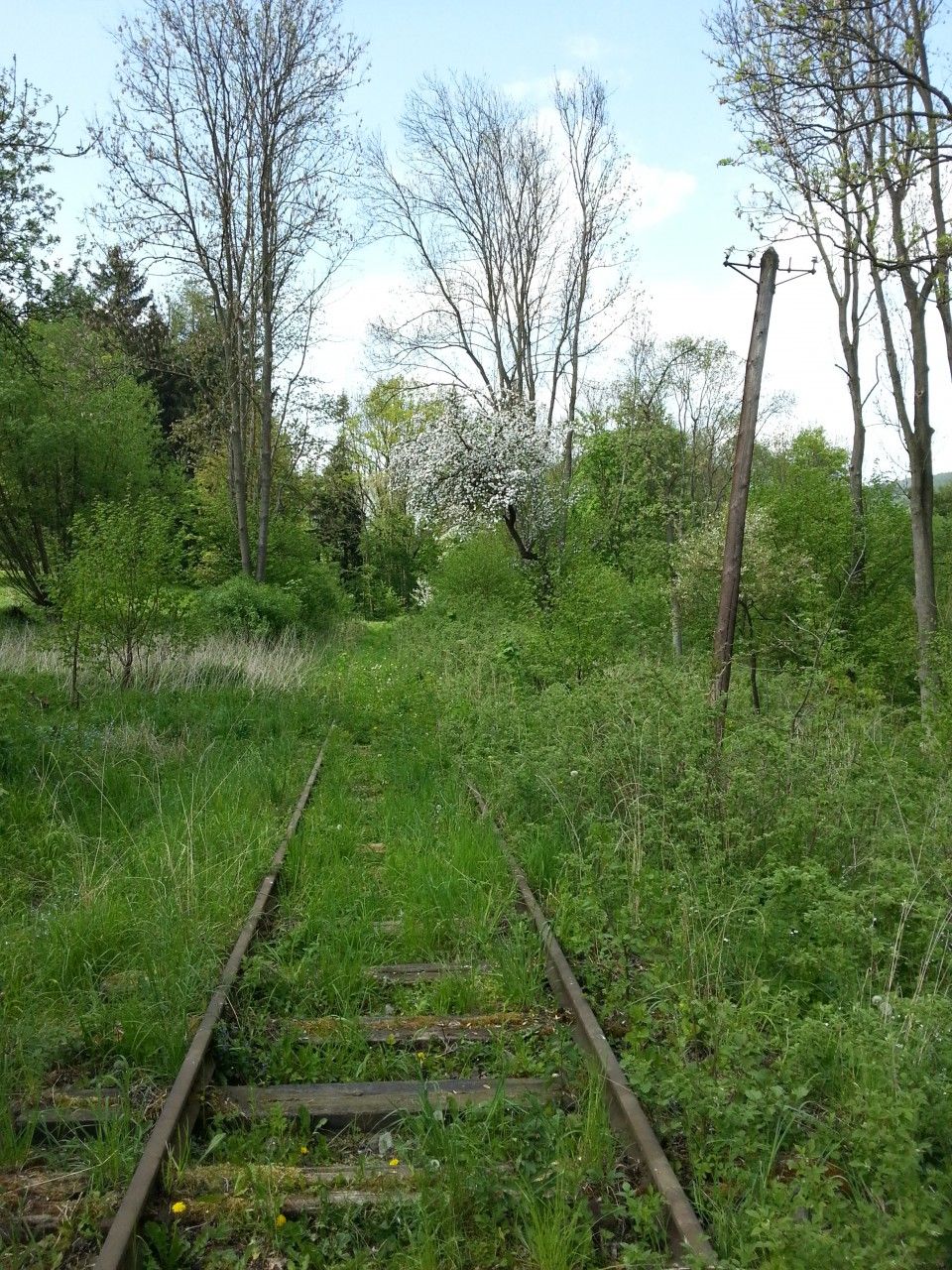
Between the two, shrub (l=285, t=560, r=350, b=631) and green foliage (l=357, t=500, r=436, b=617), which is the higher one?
green foliage (l=357, t=500, r=436, b=617)

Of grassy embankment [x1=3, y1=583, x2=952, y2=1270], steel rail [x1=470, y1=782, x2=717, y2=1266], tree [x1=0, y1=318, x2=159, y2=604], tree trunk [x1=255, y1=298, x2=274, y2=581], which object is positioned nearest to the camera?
steel rail [x1=470, y1=782, x2=717, y2=1266]

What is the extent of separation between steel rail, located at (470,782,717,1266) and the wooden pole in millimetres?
3214

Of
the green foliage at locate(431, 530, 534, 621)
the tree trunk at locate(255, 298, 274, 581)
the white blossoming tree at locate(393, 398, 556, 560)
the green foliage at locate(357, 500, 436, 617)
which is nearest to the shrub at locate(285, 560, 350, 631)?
the tree trunk at locate(255, 298, 274, 581)

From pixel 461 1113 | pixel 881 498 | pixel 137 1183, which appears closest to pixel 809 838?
pixel 461 1113

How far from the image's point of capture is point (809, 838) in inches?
213

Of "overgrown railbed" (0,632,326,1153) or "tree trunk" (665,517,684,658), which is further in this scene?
"tree trunk" (665,517,684,658)

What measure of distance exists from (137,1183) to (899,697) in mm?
Answer: 15705

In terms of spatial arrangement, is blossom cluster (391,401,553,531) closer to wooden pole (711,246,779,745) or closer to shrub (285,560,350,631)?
shrub (285,560,350,631)

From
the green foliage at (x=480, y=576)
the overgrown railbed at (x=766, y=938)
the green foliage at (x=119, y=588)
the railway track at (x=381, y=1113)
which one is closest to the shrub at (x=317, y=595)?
the green foliage at (x=480, y=576)

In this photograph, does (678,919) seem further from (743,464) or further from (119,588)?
(119,588)

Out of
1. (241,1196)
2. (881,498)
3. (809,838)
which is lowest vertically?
(241,1196)

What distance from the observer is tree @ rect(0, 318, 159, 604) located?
75.9ft

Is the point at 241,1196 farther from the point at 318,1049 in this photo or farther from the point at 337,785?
the point at 337,785

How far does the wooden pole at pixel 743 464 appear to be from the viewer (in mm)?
7387
